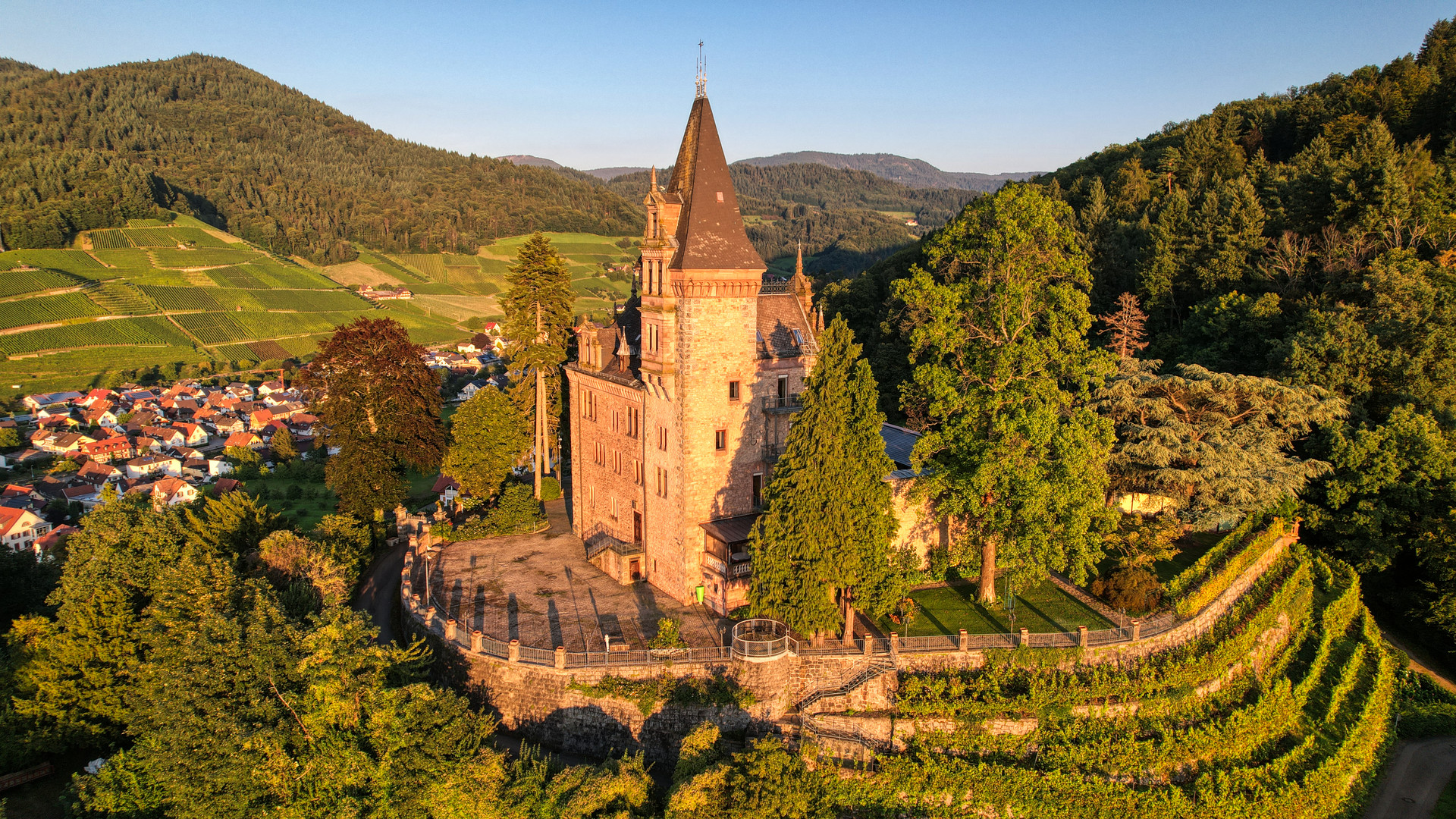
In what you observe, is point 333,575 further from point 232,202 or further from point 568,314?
point 232,202

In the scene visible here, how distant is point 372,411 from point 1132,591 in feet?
127

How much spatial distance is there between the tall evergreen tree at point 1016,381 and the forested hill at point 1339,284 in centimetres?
492

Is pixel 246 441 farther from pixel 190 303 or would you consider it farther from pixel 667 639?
pixel 667 639

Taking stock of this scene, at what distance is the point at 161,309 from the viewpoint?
387 ft

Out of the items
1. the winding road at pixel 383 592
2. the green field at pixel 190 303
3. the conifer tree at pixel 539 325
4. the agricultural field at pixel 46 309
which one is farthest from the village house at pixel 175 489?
the agricultural field at pixel 46 309

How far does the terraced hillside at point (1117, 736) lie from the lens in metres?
22.8

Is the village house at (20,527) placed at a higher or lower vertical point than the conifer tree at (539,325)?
lower

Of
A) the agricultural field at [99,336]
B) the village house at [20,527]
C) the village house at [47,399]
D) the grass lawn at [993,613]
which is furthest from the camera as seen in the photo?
the agricultural field at [99,336]

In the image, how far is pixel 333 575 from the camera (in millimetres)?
32375

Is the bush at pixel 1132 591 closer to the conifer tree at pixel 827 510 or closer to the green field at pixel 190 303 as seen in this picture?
the conifer tree at pixel 827 510

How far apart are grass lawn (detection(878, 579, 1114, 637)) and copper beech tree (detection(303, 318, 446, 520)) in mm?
28669

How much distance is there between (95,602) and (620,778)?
24.0m

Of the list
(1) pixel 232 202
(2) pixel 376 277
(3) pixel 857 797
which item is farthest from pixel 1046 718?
(1) pixel 232 202

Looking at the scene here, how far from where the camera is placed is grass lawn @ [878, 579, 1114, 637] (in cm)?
2783
